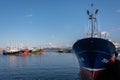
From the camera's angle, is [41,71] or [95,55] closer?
[95,55]

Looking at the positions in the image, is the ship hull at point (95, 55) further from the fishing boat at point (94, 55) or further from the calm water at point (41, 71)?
the calm water at point (41, 71)

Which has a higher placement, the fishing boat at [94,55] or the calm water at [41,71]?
the fishing boat at [94,55]

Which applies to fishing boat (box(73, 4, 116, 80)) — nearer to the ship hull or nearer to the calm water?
the ship hull

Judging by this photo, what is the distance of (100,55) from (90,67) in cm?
168

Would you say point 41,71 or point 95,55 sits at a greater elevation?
point 95,55

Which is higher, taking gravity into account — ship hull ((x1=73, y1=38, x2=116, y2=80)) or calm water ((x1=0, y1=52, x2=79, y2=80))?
ship hull ((x1=73, y1=38, x2=116, y2=80))

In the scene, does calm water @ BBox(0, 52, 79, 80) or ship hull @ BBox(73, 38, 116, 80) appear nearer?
ship hull @ BBox(73, 38, 116, 80)

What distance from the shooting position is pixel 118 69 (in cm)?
2628

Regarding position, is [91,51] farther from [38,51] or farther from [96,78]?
[38,51]

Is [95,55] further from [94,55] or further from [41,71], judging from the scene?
[41,71]

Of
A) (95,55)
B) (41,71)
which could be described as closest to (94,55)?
(95,55)

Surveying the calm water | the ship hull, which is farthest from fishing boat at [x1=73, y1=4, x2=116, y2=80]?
the calm water

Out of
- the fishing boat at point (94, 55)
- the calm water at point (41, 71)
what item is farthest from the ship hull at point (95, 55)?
the calm water at point (41, 71)

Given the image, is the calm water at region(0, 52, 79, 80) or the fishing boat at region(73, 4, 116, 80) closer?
the fishing boat at region(73, 4, 116, 80)
